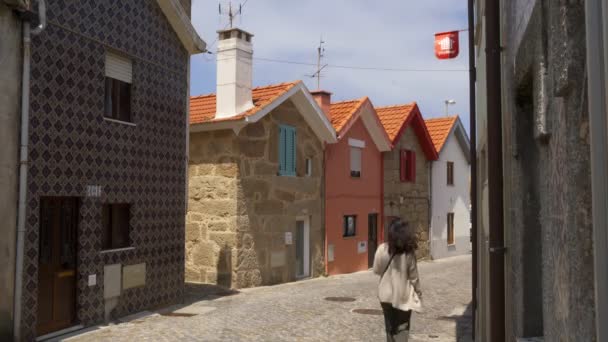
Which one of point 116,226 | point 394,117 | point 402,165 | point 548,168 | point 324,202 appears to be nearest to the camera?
point 548,168

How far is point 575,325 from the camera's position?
88.1 inches

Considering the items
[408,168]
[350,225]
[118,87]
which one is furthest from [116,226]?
[408,168]

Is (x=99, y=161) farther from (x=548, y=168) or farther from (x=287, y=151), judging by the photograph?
(x=548, y=168)

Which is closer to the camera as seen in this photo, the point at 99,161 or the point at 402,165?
the point at 99,161

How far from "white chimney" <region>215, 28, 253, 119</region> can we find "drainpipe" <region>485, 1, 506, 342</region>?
37.9 ft

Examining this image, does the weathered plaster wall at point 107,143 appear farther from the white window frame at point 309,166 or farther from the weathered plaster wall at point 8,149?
the white window frame at point 309,166

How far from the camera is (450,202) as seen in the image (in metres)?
28.7

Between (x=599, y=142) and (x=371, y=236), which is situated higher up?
(x=599, y=142)

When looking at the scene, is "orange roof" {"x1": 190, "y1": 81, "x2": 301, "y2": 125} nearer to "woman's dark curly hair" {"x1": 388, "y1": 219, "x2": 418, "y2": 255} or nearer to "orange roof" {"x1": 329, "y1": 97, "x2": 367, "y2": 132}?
"orange roof" {"x1": 329, "y1": 97, "x2": 367, "y2": 132}

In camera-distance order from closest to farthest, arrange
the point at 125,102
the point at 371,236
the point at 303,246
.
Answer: the point at 125,102 → the point at 303,246 → the point at 371,236

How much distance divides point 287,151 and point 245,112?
2212 mm

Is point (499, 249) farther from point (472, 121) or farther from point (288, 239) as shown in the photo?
point (288, 239)

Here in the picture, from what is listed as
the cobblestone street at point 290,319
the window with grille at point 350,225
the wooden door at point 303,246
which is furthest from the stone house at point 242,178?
the window with grille at point 350,225

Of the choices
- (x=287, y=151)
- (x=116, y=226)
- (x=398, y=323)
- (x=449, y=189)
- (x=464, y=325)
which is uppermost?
(x=287, y=151)
